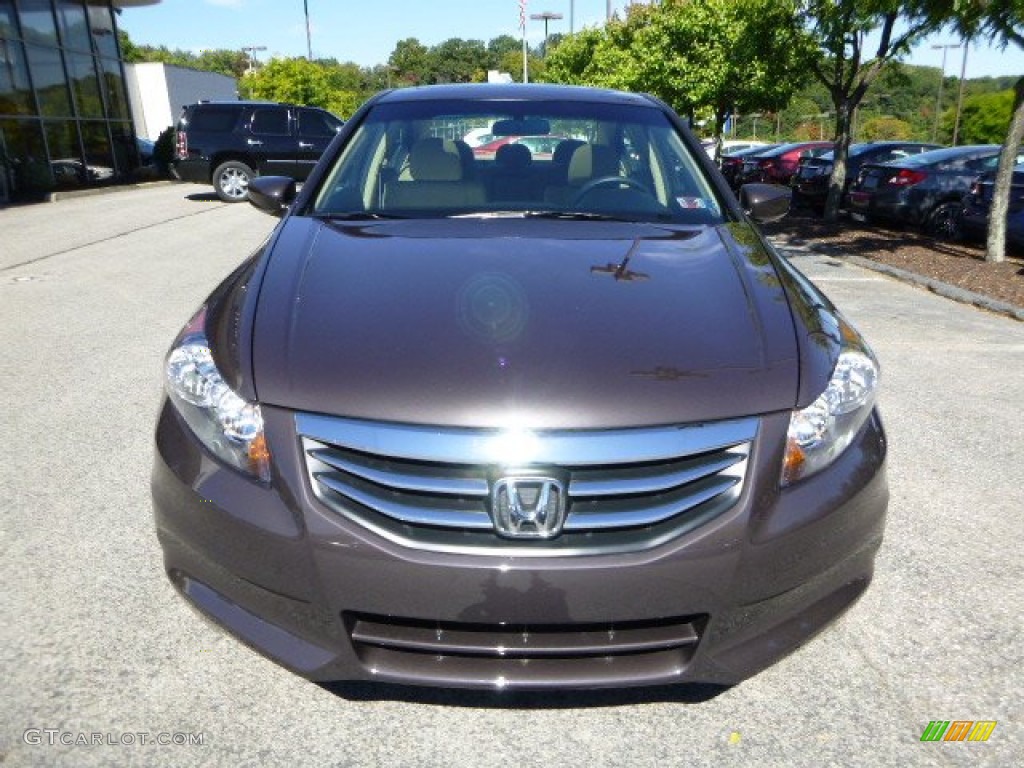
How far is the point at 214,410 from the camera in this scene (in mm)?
1979

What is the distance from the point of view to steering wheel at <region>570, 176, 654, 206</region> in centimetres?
315

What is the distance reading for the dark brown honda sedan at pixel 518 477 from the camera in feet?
5.77

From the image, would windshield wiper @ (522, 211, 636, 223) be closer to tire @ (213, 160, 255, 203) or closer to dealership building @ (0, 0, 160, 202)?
tire @ (213, 160, 255, 203)

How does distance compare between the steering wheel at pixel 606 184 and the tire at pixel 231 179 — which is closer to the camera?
the steering wheel at pixel 606 184

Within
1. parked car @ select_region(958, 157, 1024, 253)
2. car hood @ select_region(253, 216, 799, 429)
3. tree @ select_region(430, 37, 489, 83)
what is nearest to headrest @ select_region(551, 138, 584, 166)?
car hood @ select_region(253, 216, 799, 429)

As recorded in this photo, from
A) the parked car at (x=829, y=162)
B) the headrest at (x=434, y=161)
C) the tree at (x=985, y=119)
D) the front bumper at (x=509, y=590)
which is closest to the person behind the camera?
the front bumper at (x=509, y=590)

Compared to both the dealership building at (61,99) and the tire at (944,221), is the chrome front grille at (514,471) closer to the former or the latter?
the tire at (944,221)

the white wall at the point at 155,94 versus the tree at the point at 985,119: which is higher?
the white wall at the point at 155,94

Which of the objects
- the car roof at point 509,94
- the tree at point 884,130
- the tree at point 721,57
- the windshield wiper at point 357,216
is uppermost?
the tree at point 721,57

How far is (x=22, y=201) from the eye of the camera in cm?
1759

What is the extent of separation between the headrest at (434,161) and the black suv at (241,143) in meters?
14.7

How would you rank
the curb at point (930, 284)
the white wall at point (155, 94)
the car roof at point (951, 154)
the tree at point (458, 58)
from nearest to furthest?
the curb at point (930, 284)
the car roof at point (951, 154)
the white wall at point (155, 94)
the tree at point (458, 58)

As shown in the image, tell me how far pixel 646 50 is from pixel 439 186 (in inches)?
876

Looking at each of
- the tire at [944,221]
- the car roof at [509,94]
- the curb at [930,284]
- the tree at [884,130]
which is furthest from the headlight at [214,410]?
the tree at [884,130]
